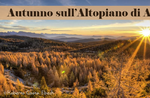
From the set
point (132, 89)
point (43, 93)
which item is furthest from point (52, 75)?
point (132, 89)

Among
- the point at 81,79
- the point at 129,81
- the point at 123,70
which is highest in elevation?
the point at 123,70

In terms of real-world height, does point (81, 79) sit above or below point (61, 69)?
below

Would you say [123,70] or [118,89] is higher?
[123,70]

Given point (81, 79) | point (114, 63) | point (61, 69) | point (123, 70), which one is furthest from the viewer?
point (61, 69)

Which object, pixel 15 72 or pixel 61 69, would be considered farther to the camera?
pixel 61 69

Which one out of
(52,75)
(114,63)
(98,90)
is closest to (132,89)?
(114,63)

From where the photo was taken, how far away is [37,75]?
1240 centimetres

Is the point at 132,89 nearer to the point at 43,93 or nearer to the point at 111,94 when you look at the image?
the point at 111,94

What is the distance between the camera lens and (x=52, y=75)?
40.3 ft

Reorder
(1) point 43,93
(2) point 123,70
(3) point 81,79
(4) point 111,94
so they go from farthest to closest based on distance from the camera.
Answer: (3) point 81,79, (1) point 43,93, (2) point 123,70, (4) point 111,94

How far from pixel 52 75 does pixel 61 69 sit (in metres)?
2.05

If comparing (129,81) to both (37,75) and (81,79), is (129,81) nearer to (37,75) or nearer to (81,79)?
(81,79)

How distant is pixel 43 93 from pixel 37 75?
5844 millimetres

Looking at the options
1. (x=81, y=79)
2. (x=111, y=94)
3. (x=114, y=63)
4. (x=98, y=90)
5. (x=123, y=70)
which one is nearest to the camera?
(x=111, y=94)
